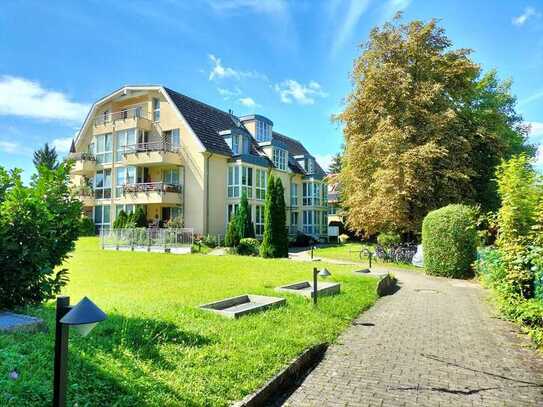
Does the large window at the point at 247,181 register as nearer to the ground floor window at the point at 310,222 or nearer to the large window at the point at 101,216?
the ground floor window at the point at 310,222

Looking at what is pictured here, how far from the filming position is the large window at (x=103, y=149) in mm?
33188

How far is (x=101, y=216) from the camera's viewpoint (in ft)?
109

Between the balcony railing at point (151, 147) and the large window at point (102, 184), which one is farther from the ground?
the balcony railing at point (151, 147)

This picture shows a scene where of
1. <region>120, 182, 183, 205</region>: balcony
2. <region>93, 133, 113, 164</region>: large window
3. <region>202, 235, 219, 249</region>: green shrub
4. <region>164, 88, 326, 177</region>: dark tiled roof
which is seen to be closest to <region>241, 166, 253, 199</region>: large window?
<region>164, 88, 326, 177</region>: dark tiled roof

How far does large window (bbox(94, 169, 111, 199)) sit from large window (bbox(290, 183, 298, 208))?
16697 millimetres

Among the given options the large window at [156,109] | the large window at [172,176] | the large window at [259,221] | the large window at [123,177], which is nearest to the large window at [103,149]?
the large window at [123,177]

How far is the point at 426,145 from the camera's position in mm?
22234

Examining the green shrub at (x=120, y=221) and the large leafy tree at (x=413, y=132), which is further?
the green shrub at (x=120, y=221)

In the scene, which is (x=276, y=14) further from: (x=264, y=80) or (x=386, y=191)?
(x=386, y=191)

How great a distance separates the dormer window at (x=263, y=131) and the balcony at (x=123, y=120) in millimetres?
9893

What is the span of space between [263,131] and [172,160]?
11.1 m

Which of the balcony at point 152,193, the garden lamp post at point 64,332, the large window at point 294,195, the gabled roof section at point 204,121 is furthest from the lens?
the large window at point 294,195

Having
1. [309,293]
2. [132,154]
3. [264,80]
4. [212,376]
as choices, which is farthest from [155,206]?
[212,376]

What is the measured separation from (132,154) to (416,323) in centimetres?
2643
